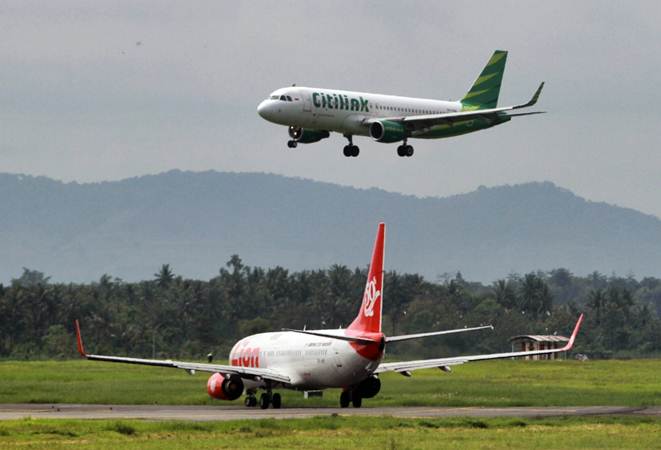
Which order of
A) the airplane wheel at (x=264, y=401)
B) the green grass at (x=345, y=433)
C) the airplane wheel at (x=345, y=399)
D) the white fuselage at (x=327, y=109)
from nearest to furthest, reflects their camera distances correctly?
the green grass at (x=345, y=433)
the airplane wheel at (x=345, y=399)
the airplane wheel at (x=264, y=401)
the white fuselage at (x=327, y=109)

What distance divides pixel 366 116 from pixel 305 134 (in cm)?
356

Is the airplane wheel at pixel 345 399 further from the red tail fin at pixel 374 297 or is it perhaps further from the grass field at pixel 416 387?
the red tail fin at pixel 374 297

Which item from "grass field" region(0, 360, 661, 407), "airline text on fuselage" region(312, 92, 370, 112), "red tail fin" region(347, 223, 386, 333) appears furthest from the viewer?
"airline text on fuselage" region(312, 92, 370, 112)

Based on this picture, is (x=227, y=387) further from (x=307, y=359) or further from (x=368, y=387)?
(x=368, y=387)

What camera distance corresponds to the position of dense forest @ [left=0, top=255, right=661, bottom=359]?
15488cm

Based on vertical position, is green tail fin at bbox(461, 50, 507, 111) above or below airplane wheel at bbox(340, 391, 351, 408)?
above

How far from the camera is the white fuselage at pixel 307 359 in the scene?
6544cm

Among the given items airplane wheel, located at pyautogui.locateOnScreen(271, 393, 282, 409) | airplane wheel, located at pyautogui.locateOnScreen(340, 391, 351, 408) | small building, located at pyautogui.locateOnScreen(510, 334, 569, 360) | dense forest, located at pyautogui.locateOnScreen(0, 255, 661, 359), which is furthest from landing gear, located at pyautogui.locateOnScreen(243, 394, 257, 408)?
small building, located at pyautogui.locateOnScreen(510, 334, 569, 360)

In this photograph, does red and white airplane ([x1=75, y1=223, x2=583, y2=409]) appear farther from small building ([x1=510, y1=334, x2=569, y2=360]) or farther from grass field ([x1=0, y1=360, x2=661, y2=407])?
small building ([x1=510, y1=334, x2=569, y2=360])

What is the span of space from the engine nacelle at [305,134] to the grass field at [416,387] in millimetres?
13066

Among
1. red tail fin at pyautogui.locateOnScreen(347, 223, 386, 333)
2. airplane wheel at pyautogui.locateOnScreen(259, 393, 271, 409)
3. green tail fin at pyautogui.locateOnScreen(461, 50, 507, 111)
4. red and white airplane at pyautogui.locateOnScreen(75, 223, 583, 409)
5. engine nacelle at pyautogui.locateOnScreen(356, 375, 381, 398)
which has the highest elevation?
green tail fin at pyautogui.locateOnScreen(461, 50, 507, 111)

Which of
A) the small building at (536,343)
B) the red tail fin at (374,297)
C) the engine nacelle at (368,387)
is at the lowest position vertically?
the engine nacelle at (368,387)

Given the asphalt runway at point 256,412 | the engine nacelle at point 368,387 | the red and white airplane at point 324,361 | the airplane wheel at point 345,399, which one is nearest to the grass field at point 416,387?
the engine nacelle at point 368,387

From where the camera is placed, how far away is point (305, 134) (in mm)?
82562
